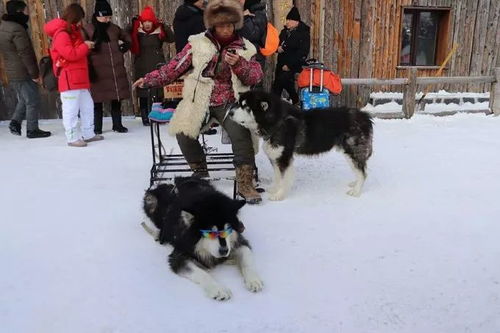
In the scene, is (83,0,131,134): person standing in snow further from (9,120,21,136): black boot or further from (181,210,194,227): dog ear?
(181,210,194,227): dog ear

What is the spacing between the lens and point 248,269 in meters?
2.41

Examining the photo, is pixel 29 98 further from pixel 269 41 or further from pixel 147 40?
pixel 269 41

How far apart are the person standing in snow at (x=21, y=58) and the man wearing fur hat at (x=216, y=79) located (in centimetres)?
312

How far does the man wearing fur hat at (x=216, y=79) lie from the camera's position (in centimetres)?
351

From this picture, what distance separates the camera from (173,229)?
2566mm

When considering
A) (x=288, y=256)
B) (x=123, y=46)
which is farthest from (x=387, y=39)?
(x=288, y=256)

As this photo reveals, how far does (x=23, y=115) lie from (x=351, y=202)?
5.31 meters

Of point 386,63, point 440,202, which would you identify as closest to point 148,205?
point 440,202

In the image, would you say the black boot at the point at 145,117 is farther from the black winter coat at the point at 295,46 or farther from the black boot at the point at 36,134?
the black winter coat at the point at 295,46

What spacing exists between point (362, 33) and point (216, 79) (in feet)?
17.3

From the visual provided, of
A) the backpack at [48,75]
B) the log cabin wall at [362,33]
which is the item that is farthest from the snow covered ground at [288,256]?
the log cabin wall at [362,33]

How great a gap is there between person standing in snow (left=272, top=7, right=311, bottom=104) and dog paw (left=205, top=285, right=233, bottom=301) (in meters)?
5.27

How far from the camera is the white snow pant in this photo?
5398 mm

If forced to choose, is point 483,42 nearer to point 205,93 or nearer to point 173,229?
point 205,93
